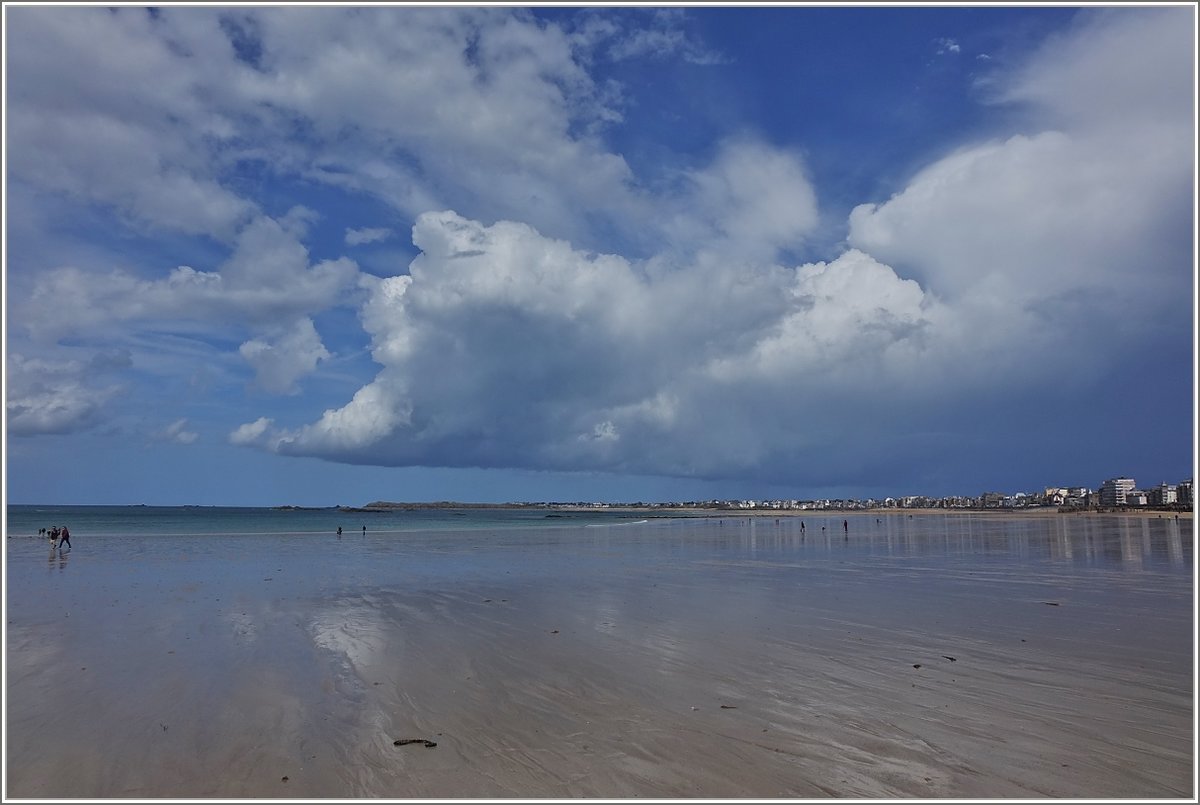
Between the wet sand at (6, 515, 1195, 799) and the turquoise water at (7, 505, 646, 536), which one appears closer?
the wet sand at (6, 515, 1195, 799)

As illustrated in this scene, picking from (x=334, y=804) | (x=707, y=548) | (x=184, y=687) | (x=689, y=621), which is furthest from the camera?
(x=707, y=548)

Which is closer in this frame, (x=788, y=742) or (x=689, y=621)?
(x=788, y=742)

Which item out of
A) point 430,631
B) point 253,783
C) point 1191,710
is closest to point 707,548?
point 430,631

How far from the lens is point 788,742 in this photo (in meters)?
8.58

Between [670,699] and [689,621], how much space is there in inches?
268

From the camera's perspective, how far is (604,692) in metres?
10.8

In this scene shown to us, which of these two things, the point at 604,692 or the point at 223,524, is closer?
the point at 604,692

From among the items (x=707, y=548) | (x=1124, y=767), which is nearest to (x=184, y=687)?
(x=1124, y=767)

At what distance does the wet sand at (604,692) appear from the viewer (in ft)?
25.5

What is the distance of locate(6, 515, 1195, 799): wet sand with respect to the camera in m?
7.76

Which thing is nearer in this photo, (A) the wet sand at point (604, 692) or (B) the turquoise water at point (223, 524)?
(A) the wet sand at point (604, 692)

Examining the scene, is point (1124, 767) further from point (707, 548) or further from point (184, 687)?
point (707, 548)

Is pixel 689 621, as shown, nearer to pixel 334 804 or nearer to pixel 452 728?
pixel 452 728

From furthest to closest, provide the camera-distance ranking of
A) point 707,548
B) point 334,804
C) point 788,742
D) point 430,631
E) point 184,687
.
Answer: point 707,548
point 430,631
point 184,687
point 788,742
point 334,804
